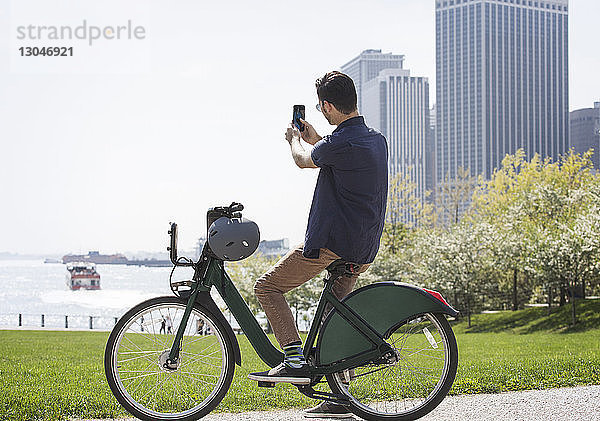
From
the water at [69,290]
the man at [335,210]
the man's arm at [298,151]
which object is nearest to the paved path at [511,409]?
the man at [335,210]

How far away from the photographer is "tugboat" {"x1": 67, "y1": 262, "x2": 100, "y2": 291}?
4247 inches

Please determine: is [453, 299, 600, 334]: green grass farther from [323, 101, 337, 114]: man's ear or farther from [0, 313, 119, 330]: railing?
[323, 101, 337, 114]: man's ear

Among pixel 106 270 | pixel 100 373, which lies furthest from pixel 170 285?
pixel 106 270

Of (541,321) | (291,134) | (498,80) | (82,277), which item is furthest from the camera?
(498,80)

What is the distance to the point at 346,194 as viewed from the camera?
4.36m

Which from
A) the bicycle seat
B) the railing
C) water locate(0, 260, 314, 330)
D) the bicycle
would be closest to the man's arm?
the bicycle

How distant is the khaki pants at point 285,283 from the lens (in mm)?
4449

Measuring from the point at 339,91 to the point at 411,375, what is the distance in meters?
1.81

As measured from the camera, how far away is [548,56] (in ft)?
605

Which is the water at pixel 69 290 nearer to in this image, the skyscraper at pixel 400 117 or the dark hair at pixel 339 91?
the skyscraper at pixel 400 117

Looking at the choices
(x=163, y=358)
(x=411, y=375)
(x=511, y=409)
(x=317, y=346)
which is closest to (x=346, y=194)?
(x=317, y=346)

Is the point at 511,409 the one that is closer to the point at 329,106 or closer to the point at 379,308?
the point at 379,308

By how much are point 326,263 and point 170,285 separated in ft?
3.18

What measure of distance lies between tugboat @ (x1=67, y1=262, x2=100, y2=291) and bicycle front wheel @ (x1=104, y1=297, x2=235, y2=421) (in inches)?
4195
